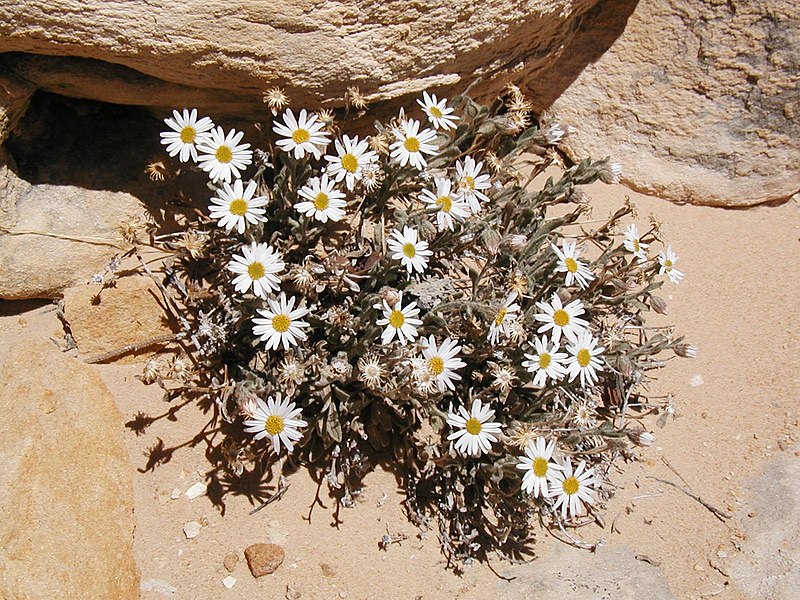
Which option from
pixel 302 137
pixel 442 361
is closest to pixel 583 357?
pixel 442 361

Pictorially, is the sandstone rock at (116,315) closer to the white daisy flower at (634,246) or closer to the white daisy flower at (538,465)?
the white daisy flower at (538,465)

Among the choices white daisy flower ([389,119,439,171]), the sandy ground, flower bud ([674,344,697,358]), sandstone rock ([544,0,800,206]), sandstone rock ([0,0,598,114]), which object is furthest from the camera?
sandstone rock ([544,0,800,206])

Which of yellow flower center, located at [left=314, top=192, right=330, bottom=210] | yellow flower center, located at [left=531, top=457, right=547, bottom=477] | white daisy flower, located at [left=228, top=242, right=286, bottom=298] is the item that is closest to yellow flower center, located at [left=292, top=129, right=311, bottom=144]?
yellow flower center, located at [left=314, top=192, right=330, bottom=210]

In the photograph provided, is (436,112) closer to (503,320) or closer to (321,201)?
(321,201)

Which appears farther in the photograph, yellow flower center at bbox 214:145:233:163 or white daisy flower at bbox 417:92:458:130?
white daisy flower at bbox 417:92:458:130

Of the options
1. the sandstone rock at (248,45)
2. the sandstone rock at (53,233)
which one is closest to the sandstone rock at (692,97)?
the sandstone rock at (248,45)

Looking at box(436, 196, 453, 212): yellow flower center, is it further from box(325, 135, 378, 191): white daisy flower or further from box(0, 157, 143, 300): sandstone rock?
box(0, 157, 143, 300): sandstone rock
